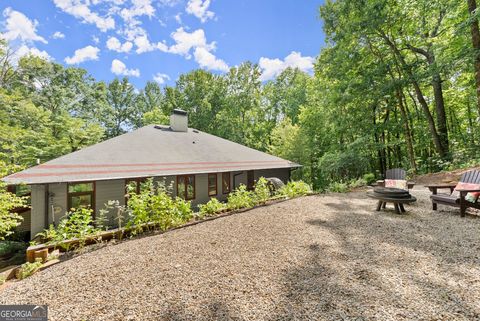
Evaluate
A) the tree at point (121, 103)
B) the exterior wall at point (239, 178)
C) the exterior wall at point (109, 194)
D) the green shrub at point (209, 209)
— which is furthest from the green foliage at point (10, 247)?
the tree at point (121, 103)

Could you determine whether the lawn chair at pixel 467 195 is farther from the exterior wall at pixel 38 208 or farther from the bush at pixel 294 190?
the exterior wall at pixel 38 208

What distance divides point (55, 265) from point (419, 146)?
19909mm

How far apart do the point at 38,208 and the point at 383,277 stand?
31.7ft

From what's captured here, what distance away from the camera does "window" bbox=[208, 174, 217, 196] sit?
39.6 ft

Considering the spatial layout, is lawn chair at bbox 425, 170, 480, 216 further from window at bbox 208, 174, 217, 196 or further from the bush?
window at bbox 208, 174, 217, 196

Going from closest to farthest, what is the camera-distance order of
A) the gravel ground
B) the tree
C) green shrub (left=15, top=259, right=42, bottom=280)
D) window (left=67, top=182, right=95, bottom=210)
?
the gravel ground → green shrub (left=15, top=259, right=42, bottom=280) → window (left=67, top=182, right=95, bottom=210) → the tree

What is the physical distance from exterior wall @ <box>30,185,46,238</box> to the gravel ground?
4.76 metres

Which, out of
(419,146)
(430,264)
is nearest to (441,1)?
(419,146)

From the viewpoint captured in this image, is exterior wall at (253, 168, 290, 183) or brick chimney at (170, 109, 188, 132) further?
exterior wall at (253, 168, 290, 183)

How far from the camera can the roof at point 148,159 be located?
7.11m

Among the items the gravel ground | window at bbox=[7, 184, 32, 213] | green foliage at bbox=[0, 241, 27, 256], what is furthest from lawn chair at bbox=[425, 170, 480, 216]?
green foliage at bbox=[0, 241, 27, 256]

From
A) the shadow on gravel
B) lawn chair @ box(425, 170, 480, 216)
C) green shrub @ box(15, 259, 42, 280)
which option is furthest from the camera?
lawn chair @ box(425, 170, 480, 216)

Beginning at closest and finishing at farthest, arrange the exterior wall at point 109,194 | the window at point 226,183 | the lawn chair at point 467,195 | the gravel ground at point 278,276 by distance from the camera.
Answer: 1. the gravel ground at point 278,276
2. the lawn chair at point 467,195
3. the exterior wall at point 109,194
4. the window at point 226,183

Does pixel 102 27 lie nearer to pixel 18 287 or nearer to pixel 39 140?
pixel 39 140
